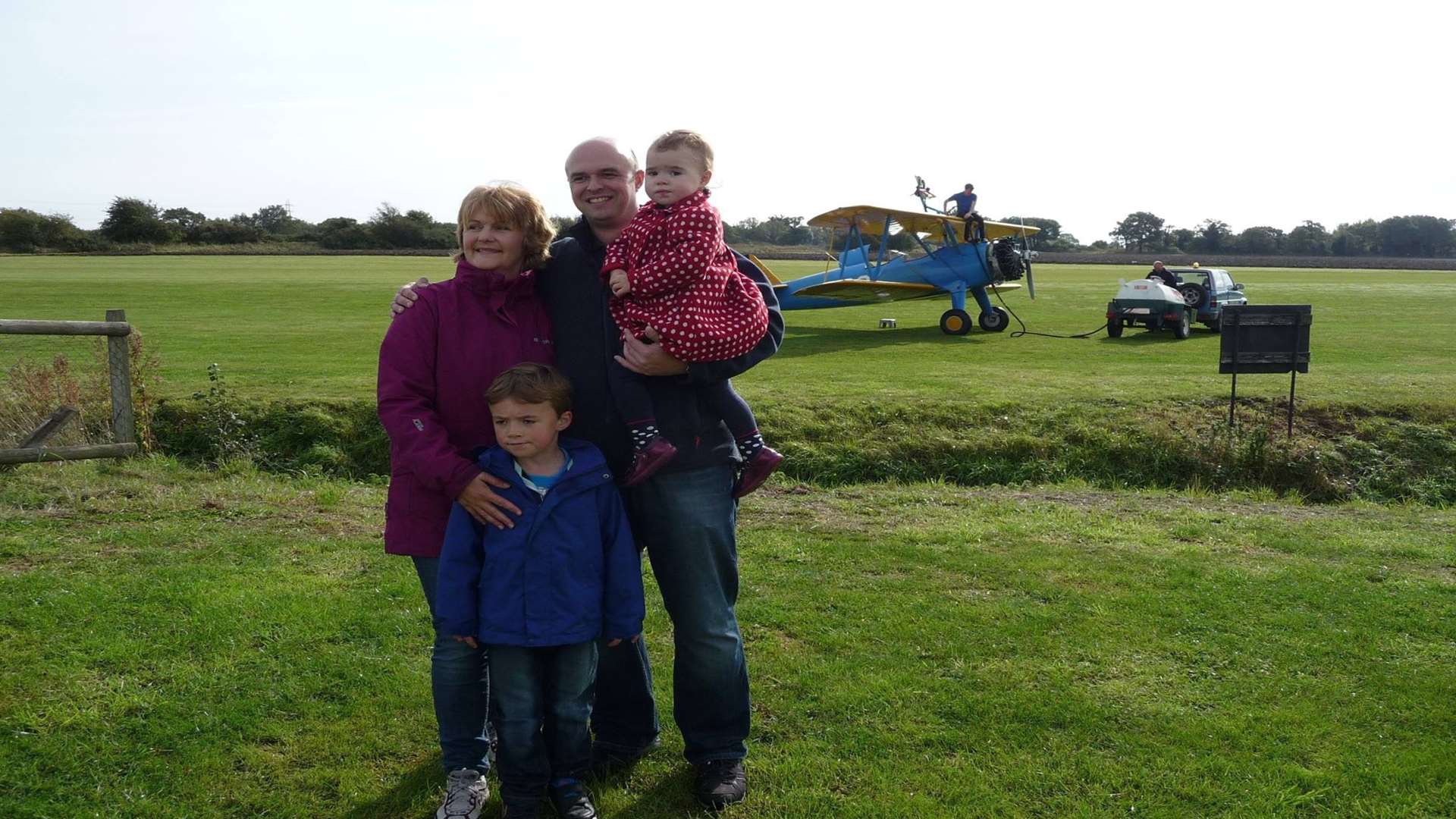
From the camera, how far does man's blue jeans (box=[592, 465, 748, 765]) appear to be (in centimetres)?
323

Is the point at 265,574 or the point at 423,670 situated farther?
the point at 265,574

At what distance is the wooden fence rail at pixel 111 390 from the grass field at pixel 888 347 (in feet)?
8.98

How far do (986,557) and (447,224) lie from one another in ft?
260

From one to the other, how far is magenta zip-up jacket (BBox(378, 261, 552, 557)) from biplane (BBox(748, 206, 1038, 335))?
64.4 feet

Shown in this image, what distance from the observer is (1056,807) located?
11.0ft

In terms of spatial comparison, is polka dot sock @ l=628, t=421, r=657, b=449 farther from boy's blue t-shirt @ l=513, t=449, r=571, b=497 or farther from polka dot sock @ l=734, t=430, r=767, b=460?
polka dot sock @ l=734, t=430, r=767, b=460

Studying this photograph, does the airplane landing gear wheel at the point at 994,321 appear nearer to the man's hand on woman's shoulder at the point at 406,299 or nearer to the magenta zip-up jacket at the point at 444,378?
the magenta zip-up jacket at the point at 444,378

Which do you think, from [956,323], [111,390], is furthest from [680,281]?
[956,323]

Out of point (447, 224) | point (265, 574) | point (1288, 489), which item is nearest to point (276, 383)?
point (265, 574)

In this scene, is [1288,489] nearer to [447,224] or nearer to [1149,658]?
[1149,658]

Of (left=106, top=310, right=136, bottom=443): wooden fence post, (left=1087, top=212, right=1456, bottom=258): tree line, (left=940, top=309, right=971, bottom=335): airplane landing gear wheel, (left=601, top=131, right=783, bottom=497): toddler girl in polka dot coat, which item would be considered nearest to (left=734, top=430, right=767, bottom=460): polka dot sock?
(left=601, top=131, right=783, bottom=497): toddler girl in polka dot coat

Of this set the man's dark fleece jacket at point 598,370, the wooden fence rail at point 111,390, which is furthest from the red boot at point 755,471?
the wooden fence rail at point 111,390

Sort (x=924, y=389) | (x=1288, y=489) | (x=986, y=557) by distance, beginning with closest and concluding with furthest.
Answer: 1. (x=986, y=557)
2. (x=1288, y=489)
3. (x=924, y=389)

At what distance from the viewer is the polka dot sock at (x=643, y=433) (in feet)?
10.1
